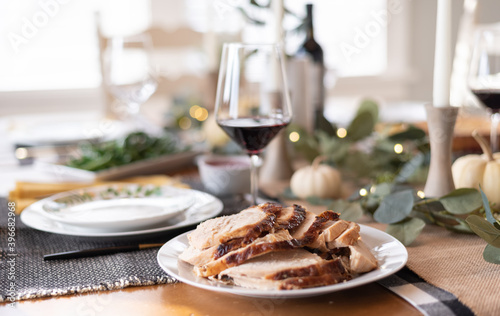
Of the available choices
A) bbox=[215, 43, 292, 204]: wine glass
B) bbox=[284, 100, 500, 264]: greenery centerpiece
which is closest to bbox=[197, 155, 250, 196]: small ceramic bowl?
bbox=[284, 100, 500, 264]: greenery centerpiece

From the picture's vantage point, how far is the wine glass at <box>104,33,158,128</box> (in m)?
1.67

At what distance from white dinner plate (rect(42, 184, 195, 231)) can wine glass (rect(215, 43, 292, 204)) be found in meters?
0.15

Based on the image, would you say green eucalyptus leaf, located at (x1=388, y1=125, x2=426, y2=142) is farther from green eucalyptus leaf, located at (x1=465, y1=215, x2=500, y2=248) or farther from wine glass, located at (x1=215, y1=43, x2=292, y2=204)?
green eucalyptus leaf, located at (x1=465, y1=215, x2=500, y2=248)

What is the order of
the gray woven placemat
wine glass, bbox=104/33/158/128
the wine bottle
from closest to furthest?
the gray woven placemat
the wine bottle
wine glass, bbox=104/33/158/128

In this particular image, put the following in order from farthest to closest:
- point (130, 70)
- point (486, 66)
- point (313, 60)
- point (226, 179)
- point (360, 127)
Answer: point (130, 70), point (313, 60), point (360, 127), point (226, 179), point (486, 66)

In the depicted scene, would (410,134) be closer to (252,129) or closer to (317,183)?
(317,183)

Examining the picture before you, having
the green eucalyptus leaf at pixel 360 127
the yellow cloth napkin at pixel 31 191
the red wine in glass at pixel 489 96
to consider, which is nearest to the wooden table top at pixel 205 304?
the yellow cloth napkin at pixel 31 191

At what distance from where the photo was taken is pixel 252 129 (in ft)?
3.18

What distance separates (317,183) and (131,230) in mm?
429

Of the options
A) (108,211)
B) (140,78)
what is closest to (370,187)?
(108,211)

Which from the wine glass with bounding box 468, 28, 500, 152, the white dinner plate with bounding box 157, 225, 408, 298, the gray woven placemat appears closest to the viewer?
the white dinner plate with bounding box 157, 225, 408, 298

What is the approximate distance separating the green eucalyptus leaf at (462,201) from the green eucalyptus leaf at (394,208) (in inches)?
2.4

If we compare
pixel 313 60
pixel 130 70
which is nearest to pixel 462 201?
pixel 313 60

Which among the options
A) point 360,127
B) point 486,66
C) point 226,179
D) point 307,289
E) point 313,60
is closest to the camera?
point 307,289
